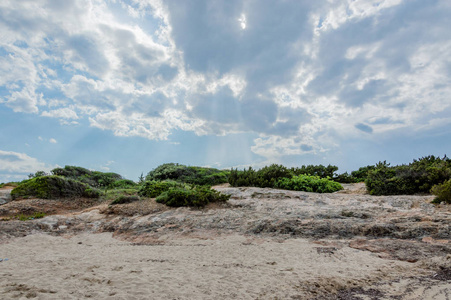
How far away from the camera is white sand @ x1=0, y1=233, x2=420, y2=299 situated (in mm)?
2789

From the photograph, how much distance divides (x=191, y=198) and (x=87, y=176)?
13.3 m

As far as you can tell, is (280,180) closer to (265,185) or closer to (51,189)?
(265,185)

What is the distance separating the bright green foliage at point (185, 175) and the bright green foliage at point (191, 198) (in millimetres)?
8413

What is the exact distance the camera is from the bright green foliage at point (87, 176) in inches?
731

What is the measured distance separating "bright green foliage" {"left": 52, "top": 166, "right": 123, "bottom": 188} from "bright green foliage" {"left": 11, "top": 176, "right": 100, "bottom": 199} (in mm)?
5725

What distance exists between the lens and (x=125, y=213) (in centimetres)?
908

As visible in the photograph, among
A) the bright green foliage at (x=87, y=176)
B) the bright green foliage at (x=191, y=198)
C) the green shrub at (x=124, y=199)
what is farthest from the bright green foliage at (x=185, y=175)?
the bright green foliage at (x=191, y=198)

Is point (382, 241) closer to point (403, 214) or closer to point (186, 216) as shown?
point (403, 214)

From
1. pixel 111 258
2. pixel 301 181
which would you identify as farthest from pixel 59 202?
pixel 301 181

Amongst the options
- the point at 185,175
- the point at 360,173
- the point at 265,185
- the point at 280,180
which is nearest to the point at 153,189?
the point at 265,185

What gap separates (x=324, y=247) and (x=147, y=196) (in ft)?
28.3

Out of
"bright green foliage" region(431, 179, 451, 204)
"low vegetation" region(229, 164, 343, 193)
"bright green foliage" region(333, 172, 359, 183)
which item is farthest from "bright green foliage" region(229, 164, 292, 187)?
"bright green foliage" region(431, 179, 451, 204)

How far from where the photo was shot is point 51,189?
11758 mm

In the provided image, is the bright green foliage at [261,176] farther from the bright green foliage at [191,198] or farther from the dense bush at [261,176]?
the bright green foliage at [191,198]
